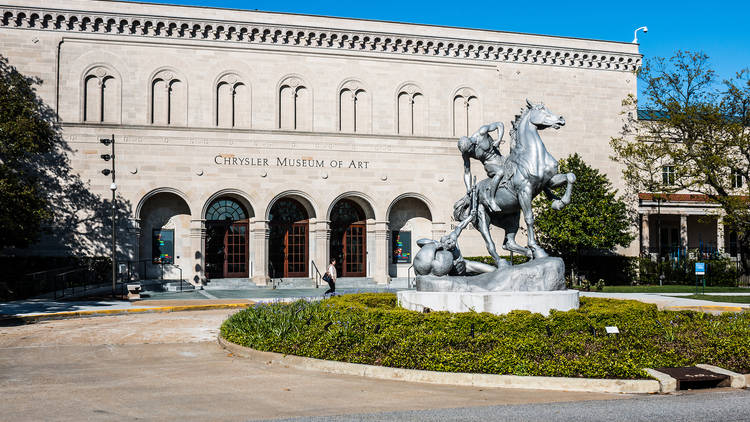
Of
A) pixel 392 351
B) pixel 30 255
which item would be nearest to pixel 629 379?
pixel 392 351

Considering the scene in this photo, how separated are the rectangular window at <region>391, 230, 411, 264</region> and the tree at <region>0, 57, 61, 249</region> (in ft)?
58.7

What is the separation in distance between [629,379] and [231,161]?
91.8ft

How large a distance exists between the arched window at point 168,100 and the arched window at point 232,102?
1760mm

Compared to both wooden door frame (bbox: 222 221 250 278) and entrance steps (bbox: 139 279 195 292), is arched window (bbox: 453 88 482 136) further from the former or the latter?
entrance steps (bbox: 139 279 195 292)

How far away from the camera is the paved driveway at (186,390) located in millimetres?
8320

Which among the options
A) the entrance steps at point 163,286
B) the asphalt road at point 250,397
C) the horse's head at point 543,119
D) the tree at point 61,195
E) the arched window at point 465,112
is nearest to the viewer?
the asphalt road at point 250,397

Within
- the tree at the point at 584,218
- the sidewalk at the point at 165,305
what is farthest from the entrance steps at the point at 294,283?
the tree at the point at 584,218

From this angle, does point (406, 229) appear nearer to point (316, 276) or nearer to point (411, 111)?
A: point (316, 276)

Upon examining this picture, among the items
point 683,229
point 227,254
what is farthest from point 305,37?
point 683,229

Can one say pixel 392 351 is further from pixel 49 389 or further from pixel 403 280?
pixel 403 280

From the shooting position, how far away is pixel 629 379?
9.71m

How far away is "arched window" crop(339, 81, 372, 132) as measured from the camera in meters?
37.1

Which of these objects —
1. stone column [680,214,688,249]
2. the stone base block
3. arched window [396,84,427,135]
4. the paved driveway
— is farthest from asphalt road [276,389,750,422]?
stone column [680,214,688,249]

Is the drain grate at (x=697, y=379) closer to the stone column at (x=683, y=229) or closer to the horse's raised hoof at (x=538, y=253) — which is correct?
the horse's raised hoof at (x=538, y=253)
